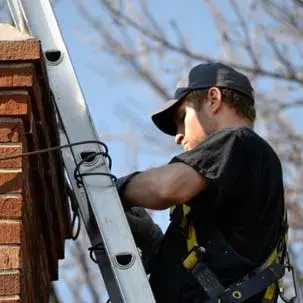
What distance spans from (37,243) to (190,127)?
0.76 meters

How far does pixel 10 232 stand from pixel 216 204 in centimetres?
79

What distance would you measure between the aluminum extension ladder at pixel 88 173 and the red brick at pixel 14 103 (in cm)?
31

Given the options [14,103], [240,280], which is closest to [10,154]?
[14,103]

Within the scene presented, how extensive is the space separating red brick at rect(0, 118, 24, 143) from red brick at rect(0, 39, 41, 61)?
21 centimetres

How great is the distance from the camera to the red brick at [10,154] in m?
3.89

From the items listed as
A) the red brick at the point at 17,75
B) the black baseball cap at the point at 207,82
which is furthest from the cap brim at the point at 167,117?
the red brick at the point at 17,75

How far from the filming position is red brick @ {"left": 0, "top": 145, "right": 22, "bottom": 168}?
389 cm

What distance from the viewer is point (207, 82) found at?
15.3 feet

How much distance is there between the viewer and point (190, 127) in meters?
4.63

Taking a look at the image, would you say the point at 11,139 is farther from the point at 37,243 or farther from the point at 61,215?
the point at 61,215

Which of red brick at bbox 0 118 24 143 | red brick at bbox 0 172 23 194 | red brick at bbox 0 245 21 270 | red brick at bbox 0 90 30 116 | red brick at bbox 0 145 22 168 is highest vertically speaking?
red brick at bbox 0 90 30 116

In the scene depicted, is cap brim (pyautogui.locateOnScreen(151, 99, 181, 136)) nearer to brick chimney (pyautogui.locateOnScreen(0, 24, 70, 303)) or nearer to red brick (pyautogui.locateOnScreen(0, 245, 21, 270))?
brick chimney (pyautogui.locateOnScreen(0, 24, 70, 303))

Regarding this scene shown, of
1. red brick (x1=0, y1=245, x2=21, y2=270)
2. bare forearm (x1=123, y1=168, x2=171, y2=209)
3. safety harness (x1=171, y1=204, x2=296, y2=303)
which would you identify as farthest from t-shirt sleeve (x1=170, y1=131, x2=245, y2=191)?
red brick (x1=0, y1=245, x2=21, y2=270)

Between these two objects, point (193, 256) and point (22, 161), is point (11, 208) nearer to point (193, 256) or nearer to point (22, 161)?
point (22, 161)
